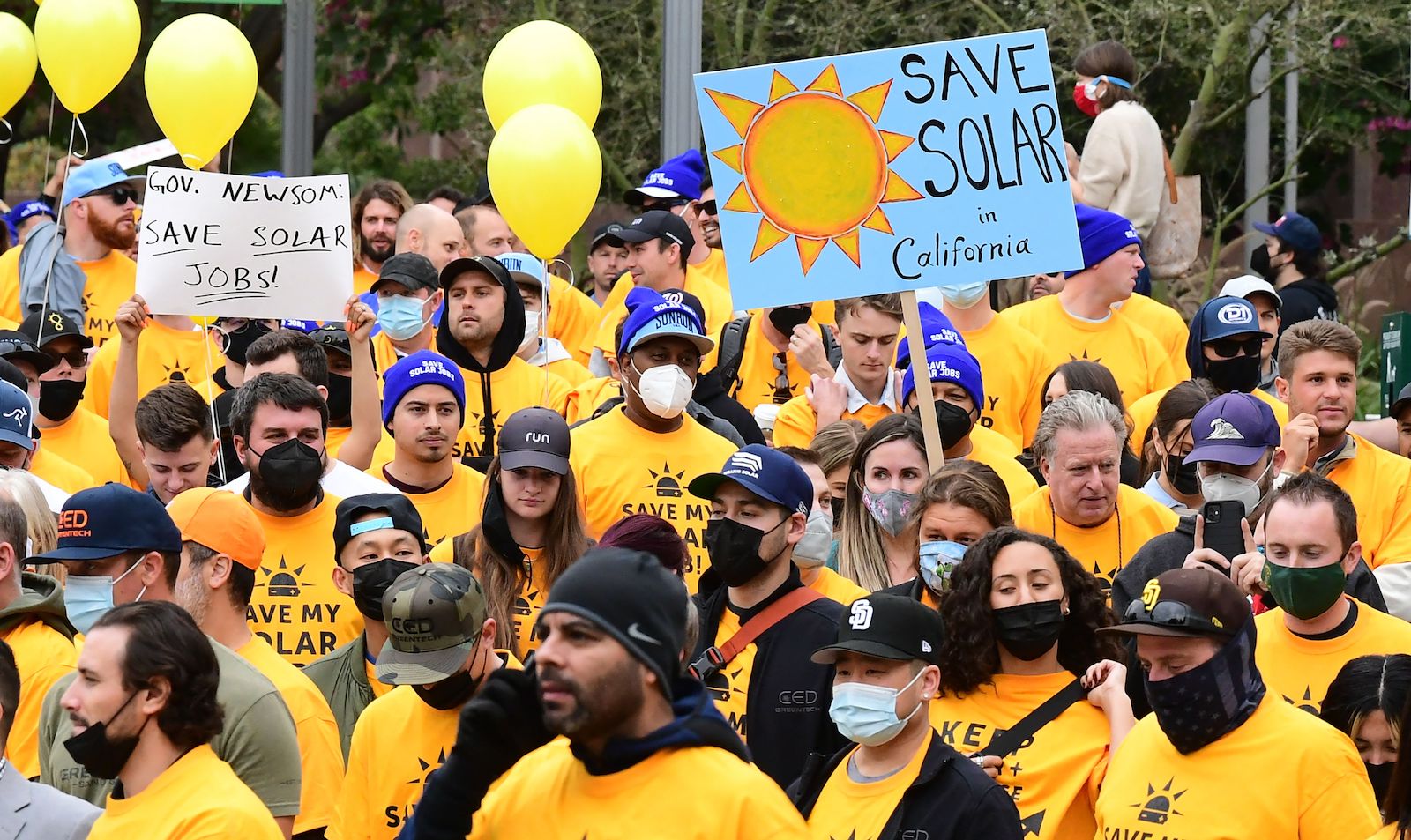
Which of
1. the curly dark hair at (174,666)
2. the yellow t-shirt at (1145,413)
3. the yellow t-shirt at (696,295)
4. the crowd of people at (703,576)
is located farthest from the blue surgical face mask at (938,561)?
the yellow t-shirt at (696,295)

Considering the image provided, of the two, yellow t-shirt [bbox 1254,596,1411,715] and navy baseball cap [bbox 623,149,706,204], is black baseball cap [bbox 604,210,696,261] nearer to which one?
navy baseball cap [bbox 623,149,706,204]

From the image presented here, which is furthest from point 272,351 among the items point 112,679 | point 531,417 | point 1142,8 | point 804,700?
point 1142,8

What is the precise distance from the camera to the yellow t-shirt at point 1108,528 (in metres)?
7.67

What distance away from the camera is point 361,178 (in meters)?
21.0

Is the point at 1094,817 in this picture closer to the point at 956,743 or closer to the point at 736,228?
the point at 956,743

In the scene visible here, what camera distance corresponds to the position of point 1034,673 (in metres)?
6.30

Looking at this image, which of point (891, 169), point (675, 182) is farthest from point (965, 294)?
point (675, 182)

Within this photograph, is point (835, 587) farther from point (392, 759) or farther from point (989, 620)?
point (392, 759)

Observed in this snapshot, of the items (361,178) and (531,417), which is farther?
(361,178)

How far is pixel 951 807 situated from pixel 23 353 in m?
5.55

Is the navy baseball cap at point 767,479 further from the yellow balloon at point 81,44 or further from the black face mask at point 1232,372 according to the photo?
the yellow balloon at point 81,44

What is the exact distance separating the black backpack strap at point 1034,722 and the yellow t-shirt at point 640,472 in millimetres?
2141

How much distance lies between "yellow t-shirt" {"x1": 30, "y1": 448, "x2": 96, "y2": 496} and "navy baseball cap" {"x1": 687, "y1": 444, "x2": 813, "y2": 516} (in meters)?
3.28

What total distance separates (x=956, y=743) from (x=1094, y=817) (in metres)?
0.43
